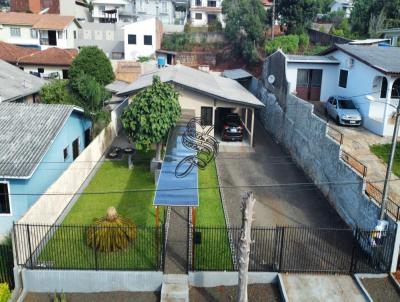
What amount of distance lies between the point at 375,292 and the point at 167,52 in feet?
146

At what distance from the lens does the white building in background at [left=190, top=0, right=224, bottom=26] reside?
69.8 m

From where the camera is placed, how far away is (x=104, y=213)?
730 inches

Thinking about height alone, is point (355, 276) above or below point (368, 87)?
below

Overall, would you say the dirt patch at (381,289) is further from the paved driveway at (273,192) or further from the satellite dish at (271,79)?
the satellite dish at (271,79)

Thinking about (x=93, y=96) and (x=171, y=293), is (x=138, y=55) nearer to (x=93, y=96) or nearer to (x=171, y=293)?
(x=93, y=96)

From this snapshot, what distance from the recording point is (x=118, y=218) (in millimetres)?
16250

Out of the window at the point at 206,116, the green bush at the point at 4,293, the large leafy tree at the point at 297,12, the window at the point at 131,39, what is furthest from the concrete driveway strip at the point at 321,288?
the window at the point at 131,39

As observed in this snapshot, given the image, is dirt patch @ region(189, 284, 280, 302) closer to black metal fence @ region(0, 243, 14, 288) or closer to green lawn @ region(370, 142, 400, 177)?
black metal fence @ region(0, 243, 14, 288)

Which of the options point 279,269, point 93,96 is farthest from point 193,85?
point 279,269

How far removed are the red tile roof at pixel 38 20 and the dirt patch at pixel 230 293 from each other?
45.5 metres

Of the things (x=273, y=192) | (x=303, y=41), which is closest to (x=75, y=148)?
(x=273, y=192)

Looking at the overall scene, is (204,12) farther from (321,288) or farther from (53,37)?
(321,288)

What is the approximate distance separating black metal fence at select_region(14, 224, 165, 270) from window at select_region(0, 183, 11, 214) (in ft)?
6.60

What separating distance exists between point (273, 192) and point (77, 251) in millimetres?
10088
